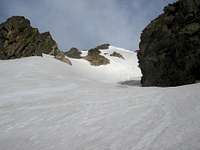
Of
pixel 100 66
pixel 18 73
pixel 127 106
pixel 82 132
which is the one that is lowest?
pixel 82 132

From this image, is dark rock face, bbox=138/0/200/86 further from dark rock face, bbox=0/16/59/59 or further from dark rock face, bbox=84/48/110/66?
dark rock face, bbox=84/48/110/66

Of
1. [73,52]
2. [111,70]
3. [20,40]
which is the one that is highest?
[73,52]

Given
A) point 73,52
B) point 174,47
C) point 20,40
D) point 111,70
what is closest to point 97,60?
point 111,70

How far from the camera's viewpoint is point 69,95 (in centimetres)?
1099

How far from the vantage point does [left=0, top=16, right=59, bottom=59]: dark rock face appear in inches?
1492

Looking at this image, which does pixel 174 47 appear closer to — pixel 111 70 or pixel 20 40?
pixel 20 40

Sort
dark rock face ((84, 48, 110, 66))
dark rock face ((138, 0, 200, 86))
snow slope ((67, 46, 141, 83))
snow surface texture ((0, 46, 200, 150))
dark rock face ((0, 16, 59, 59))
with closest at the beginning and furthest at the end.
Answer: snow surface texture ((0, 46, 200, 150)), dark rock face ((138, 0, 200, 86)), dark rock face ((0, 16, 59, 59)), snow slope ((67, 46, 141, 83)), dark rock face ((84, 48, 110, 66))

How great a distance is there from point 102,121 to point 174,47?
18682 mm

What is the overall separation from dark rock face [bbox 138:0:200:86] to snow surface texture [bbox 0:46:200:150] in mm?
14298

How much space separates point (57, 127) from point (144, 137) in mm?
2334

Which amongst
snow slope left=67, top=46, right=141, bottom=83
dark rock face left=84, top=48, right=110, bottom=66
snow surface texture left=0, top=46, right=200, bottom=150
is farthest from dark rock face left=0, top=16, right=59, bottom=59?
snow surface texture left=0, top=46, right=200, bottom=150

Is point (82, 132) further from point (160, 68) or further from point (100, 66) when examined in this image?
point (100, 66)

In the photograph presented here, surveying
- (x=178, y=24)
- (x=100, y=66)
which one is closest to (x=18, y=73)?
(x=178, y=24)

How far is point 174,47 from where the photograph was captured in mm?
24891
